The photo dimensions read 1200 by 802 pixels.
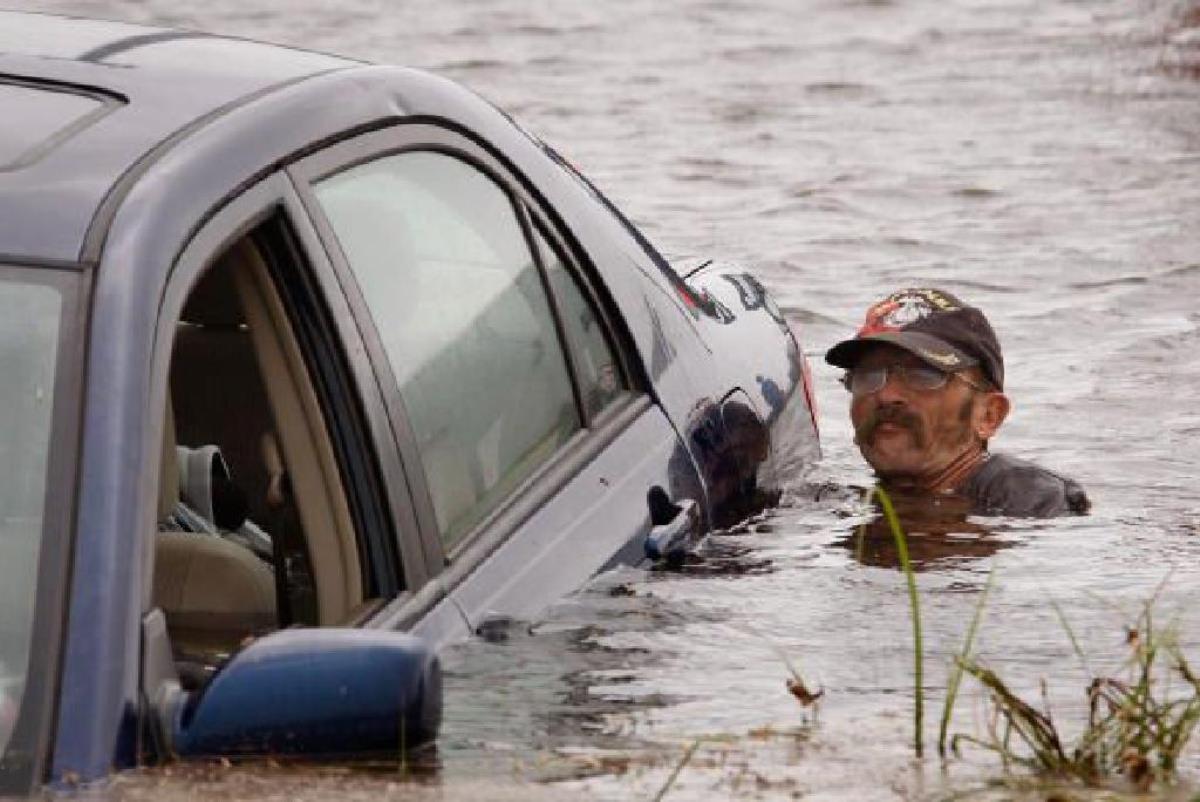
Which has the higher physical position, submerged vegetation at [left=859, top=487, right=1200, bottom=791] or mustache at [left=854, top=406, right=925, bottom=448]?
mustache at [left=854, top=406, right=925, bottom=448]

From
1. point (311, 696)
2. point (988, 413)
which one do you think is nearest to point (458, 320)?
point (311, 696)

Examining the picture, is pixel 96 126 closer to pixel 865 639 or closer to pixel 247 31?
pixel 865 639

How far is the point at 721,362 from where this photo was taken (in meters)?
6.50

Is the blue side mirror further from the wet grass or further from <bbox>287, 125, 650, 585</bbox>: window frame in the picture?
the wet grass

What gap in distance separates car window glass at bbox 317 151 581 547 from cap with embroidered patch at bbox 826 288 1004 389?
249cm

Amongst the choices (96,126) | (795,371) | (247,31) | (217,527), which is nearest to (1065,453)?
(795,371)

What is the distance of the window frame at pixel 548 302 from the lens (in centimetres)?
495

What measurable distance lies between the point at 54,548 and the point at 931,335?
4342mm

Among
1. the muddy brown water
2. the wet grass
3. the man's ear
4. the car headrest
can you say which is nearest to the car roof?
the car headrest

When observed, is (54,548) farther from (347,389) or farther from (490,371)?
(490,371)

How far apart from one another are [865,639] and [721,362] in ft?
2.47

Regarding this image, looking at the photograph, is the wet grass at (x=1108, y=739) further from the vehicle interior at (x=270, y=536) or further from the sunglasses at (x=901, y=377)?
the sunglasses at (x=901, y=377)

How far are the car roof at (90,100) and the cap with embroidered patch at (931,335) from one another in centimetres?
284

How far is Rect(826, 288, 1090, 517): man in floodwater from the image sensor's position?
8234 millimetres
